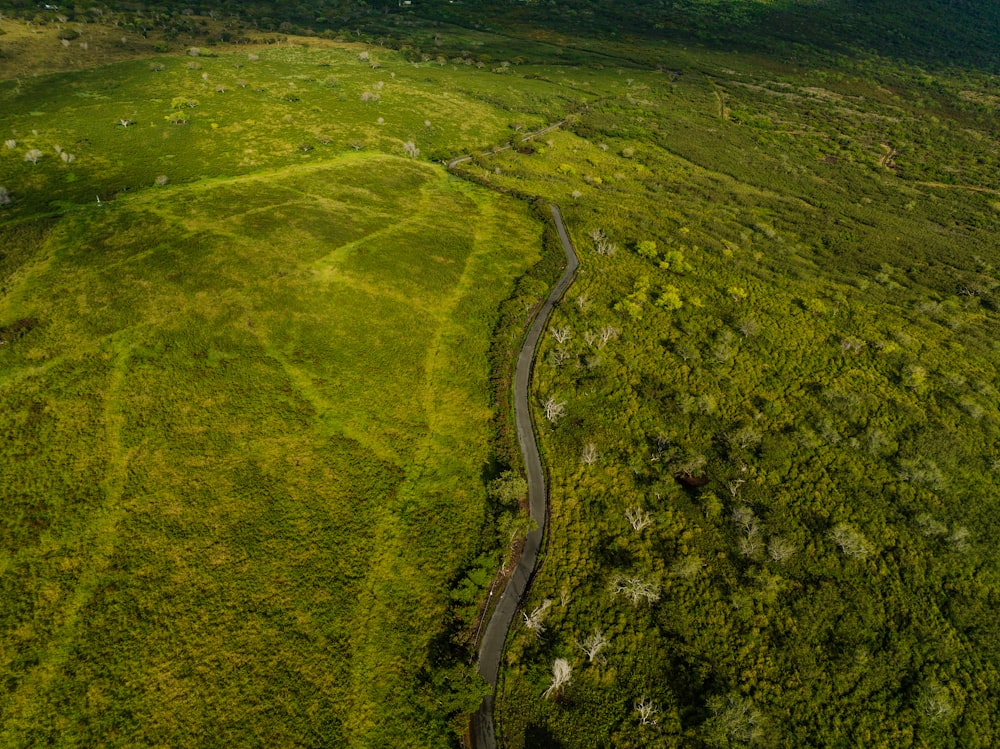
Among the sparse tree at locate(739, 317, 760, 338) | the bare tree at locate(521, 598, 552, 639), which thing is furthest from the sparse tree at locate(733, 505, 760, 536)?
the sparse tree at locate(739, 317, 760, 338)

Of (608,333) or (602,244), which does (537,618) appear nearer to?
(608,333)

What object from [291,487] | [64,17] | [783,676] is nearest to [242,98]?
[64,17]

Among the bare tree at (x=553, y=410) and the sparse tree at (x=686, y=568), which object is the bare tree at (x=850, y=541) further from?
the bare tree at (x=553, y=410)

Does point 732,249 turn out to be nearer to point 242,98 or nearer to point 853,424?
point 853,424

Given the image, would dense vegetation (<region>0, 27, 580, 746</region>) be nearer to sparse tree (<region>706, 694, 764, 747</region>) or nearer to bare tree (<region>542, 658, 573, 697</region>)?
bare tree (<region>542, 658, 573, 697</region>)

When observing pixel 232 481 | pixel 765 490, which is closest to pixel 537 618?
pixel 765 490

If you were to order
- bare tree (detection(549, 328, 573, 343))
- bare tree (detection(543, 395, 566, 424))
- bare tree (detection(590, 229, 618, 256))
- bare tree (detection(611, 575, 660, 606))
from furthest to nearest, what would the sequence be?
bare tree (detection(590, 229, 618, 256)) → bare tree (detection(549, 328, 573, 343)) → bare tree (detection(543, 395, 566, 424)) → bare tree (detection(611, 575, 660, 606))

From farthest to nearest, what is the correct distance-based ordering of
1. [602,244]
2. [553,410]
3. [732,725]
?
1. [602,244]
2. [553,410]
3. [732,725]
